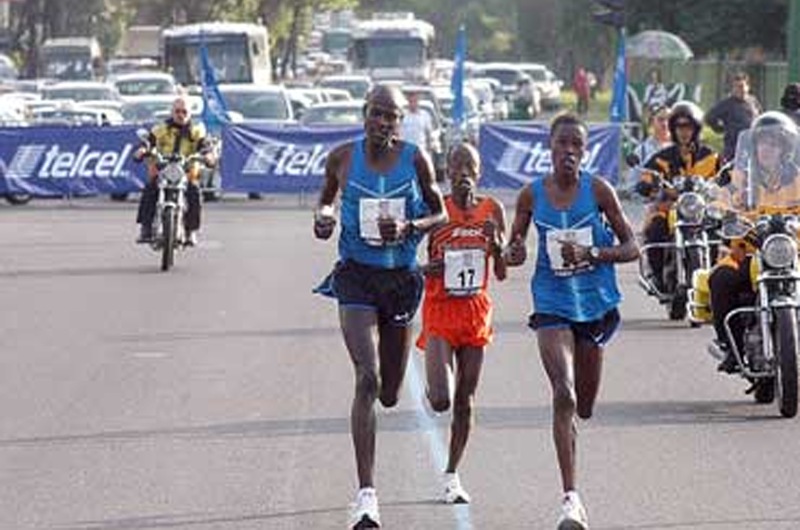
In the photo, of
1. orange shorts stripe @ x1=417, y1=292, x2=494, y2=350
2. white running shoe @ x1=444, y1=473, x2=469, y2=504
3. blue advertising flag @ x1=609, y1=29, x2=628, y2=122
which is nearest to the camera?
white running shoe @ x1=444, y1=473, x2=469, y2=504

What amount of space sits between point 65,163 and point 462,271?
26.8m

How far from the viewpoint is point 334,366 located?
16.8m

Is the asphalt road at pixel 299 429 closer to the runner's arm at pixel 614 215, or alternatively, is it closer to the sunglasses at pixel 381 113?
the runner's arm at pixel 614 215

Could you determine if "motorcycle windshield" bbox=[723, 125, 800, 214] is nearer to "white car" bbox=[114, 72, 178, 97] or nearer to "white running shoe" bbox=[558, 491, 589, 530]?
"white running shoe" bbox=[558, 491, 589, 530]

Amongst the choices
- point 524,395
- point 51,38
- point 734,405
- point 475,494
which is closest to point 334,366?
point 524,395

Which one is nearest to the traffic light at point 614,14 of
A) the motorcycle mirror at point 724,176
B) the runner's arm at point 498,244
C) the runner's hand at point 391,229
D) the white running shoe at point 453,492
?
the motorcycle mirror at point 724,176

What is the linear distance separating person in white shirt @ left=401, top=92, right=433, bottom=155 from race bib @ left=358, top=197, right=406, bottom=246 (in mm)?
27100

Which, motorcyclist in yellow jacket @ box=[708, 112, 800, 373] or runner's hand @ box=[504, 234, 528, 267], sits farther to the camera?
motorcyclist in yellow jacket @ box=[708, 112, 800, 373]

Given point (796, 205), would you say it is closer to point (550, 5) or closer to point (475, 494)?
point (475, 494)

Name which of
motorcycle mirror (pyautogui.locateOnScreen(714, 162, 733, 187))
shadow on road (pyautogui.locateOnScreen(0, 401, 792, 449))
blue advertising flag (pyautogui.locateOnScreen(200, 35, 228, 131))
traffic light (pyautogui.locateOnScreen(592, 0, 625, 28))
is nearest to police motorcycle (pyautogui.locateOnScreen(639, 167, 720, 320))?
motorcycle mirror (pyautogui.locateOnScreen(714, 162, 733, 187))

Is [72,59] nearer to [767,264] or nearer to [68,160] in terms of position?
[68,160]

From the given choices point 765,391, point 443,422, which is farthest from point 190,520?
point 765,391

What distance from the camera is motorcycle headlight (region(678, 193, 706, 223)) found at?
18766 mm

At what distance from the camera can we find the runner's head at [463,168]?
37.7 feet
